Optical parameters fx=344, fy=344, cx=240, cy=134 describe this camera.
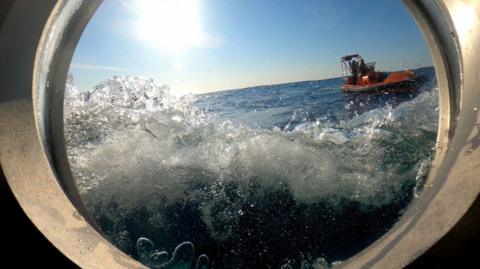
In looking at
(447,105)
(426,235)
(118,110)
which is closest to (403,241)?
(426,235)

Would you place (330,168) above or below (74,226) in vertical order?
below

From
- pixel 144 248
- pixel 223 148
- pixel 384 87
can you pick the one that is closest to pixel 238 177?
pixel 223 148

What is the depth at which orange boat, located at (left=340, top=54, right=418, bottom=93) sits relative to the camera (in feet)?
14.7

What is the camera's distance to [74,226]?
4.81 ft

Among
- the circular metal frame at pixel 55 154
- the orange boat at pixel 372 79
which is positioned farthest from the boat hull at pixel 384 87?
the circular metal frame at pixel 55 154

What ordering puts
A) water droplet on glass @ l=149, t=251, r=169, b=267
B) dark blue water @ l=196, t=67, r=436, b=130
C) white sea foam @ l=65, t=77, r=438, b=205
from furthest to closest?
dark blue water @ l=196, t=67, r=436, b=130
white sea foam @ l=65, t=77, r=438, b=205
water droplet on glass @ l=149, t=251, r=169, b=267

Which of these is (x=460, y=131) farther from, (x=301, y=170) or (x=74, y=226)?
(x=301, y=170)

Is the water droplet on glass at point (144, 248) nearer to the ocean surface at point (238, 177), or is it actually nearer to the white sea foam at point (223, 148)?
the ocean surface at point (238, 177)

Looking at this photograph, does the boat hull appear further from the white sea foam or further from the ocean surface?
the white sea foam

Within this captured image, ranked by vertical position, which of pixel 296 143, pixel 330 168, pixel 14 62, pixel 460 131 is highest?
pixel 14 62

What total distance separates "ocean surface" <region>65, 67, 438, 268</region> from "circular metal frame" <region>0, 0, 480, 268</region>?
1125 millimetres

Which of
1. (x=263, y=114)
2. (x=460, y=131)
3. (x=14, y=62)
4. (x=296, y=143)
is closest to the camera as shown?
(x=460, y=131)

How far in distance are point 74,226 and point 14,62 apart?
28.6 inches

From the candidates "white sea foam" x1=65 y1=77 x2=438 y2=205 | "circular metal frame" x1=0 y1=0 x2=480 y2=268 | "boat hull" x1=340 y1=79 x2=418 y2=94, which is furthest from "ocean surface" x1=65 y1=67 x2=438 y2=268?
"circular metal frame" x1=0 y1=0 x2=480 y2=268
